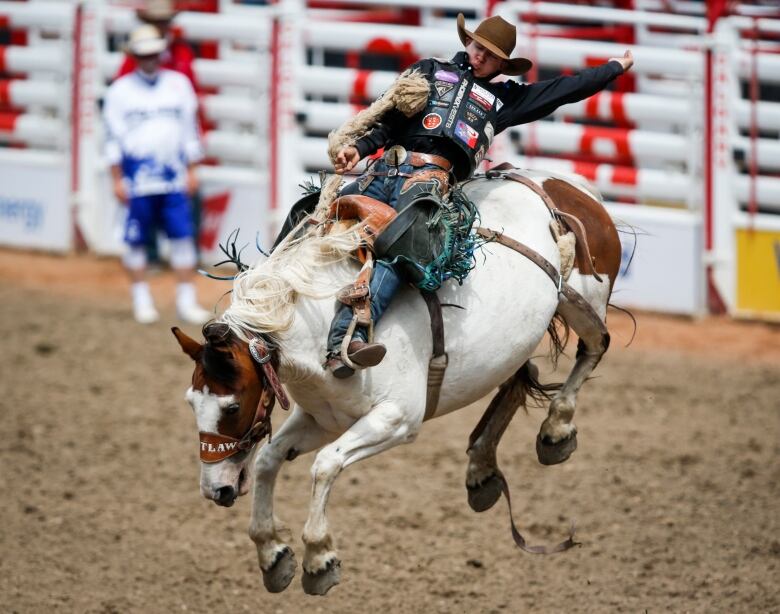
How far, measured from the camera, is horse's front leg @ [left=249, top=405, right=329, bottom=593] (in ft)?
14.6

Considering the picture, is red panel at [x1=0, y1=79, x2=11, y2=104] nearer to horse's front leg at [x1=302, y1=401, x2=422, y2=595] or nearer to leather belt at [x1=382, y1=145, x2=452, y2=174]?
leather belt at [x1=382, y1=145, x2=452, y2=174]

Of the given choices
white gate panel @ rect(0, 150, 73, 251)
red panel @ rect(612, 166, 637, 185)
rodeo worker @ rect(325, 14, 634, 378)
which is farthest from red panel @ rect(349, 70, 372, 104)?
rodeo worker @ rect(325, 14, 634, 378)

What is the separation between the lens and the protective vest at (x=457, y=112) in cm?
452

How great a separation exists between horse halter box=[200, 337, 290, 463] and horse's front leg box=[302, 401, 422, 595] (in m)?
0.24

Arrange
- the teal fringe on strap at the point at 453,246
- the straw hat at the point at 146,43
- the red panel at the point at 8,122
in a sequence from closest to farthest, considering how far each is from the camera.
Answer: the teal fringe on strap at the point at 453,246 → the straw hat at the point at 146,43 → the red panel at the point at 8,122

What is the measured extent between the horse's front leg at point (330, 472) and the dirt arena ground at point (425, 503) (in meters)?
0.96

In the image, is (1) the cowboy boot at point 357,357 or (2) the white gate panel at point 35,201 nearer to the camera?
(1) the cowboy boot at point 357,357

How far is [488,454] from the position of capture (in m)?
5.11

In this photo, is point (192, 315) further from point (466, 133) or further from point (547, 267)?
point (466, 133)

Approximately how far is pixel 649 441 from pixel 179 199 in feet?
14.0

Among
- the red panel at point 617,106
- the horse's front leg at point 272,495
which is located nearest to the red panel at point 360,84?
the red panel at point 617,106

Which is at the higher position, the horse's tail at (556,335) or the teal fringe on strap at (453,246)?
the teal fringe on strap at (453,246)

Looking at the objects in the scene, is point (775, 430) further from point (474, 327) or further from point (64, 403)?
point (64, 403)

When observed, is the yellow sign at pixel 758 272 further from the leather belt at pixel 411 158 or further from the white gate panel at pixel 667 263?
the leather belt at pixel 411 158
